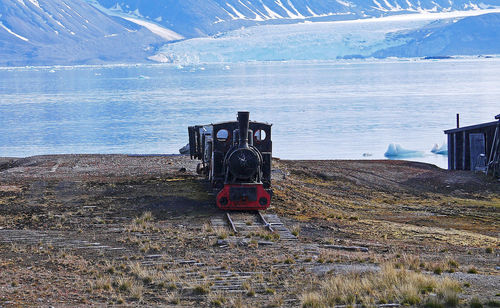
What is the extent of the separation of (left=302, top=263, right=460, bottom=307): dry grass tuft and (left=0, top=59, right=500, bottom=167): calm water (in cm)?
3611

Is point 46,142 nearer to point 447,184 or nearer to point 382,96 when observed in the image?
point 447,184

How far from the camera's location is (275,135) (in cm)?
6181

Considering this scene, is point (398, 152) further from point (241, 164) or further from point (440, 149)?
point (241, 164)

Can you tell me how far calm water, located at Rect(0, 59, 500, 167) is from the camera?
56.2 meters

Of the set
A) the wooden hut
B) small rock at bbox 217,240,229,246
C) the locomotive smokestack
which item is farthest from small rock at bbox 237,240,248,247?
the wooden hut

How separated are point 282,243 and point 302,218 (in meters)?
3.74

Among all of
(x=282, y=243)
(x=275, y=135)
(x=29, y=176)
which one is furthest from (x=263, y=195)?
(x=275, y=135)

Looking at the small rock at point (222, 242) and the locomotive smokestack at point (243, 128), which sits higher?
the locomotive smokestack at point (243, 128)

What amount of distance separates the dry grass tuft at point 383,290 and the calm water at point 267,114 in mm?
36111

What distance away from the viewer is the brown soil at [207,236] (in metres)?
12.4

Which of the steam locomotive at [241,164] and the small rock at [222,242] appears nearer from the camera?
the small rock at [222,242]

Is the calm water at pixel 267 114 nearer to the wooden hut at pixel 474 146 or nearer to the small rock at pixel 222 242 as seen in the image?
the wooden hut at pixel 474 146

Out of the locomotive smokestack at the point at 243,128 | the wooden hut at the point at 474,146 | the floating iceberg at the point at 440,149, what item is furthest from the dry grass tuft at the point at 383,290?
the floating iceberg at the point at 440,149

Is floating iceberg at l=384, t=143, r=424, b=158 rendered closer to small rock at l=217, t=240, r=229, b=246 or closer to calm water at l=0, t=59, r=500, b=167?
calm water at l=0, t=59, r=500, b=167
